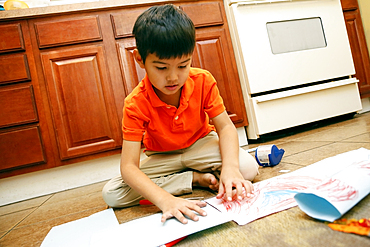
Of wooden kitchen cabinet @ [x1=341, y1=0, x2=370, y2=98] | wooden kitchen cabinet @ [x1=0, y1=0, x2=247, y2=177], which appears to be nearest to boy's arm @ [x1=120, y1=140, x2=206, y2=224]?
wooden kitchen cabinet @ [x1=0, y1=0, x2=247, y2=177]

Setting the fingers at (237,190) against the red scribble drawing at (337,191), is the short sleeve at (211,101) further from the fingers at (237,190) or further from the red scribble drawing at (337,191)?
the red scribble drawing at (337,191)

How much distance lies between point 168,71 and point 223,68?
1.00 metres

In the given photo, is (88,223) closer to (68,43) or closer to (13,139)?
(13,139)

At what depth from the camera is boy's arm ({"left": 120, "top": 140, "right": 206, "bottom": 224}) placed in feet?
1.78

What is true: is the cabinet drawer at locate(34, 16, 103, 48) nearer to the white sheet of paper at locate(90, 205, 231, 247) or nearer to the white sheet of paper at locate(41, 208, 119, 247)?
the white sheet of paper at locate(41, 208, 119, 247)

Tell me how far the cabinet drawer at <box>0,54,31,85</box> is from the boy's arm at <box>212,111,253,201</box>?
108 centimetres

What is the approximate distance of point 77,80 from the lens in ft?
4.67

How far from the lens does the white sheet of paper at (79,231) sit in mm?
604

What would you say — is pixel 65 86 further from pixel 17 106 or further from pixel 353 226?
pixel 353 226

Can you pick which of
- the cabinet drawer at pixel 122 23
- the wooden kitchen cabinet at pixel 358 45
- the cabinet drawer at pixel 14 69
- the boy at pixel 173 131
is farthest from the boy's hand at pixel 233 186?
the wooden kitchen cabinet at pixel 358 45

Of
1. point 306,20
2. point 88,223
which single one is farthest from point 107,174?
point 306,20

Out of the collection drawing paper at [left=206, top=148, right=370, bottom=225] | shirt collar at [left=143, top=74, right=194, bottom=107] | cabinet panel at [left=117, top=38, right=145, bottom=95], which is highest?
cabinet panel at [left=117, top=38, right=145, bottom=95]

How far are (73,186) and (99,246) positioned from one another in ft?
3.53

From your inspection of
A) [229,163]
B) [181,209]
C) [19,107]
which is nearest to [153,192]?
[181,209]
